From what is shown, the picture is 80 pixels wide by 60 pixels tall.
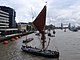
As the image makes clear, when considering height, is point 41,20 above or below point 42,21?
above

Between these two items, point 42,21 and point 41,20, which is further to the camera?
point 41,20

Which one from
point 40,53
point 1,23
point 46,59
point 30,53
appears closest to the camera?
point 46,59

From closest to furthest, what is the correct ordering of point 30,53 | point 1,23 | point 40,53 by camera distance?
point 40,53, point 30,53, point 1,23

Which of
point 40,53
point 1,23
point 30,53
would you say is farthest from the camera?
point 1,23

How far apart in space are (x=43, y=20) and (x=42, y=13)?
2267 millimetres

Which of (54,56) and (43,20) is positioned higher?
(43,20)

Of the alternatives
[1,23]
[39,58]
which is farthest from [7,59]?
[1,23]

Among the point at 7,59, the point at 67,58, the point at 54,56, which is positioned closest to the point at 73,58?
the point at 67,58

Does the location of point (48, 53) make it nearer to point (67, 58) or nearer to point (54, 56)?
point (54, 56)

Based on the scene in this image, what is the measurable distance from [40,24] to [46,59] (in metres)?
11.0

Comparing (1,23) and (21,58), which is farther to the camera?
(1,23)

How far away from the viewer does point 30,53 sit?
68.8m

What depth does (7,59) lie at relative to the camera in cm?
5984

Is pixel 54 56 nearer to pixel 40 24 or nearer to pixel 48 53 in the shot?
pixel 48 53
